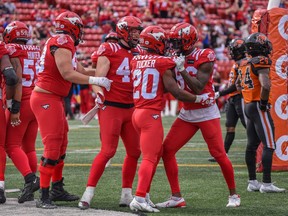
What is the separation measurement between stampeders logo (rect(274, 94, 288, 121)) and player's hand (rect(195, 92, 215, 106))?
9.46ft

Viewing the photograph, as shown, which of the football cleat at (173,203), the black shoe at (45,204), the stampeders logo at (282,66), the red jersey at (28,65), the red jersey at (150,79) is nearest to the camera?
→ the red jersey at (150,79)

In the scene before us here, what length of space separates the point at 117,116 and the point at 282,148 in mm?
3461

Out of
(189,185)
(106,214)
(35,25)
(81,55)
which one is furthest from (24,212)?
(35,25)

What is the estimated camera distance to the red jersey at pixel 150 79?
7336 mm

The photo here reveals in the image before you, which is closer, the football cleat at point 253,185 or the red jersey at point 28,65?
the red jersey at point 28,65

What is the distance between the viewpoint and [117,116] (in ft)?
24.9

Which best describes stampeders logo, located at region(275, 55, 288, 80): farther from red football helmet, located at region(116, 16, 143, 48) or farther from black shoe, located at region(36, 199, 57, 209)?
black shoe, located at region(36, 199, 57, 209)

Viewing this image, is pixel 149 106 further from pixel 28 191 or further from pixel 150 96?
pixel 28 191

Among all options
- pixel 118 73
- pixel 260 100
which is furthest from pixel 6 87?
pixel 260 100

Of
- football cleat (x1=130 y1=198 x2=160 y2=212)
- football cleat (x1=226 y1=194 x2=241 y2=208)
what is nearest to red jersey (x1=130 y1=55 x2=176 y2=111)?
football cleat (x1=130 y1=198 x2=160 y2=212)

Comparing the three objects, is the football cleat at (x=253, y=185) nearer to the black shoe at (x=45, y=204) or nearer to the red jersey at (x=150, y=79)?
the red jersey at (x=150, y=79)

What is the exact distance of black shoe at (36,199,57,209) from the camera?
7.44 metres

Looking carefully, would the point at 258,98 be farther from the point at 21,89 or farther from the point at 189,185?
the point at 21,89

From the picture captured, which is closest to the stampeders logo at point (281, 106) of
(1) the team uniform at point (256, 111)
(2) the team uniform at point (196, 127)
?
(1) the team uniform at point (256, 111)
